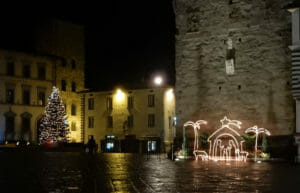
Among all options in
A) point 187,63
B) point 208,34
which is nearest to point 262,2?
point 208,34

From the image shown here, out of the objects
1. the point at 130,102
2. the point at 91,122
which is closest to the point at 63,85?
the point at 91,122

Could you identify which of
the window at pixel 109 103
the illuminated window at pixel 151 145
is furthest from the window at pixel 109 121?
the illuminated window at pixel 151 145

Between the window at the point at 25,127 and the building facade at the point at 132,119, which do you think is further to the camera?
the window at the point at 25,127

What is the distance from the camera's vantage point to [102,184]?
1158 cm

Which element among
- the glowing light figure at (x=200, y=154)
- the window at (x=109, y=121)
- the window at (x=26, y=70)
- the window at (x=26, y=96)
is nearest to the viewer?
the glowing light figure at (x=200, y=154)

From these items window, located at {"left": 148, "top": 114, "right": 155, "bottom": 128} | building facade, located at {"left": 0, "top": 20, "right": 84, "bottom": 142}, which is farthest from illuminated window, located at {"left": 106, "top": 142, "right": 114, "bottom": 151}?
building facade, located at {"left": 0, "top": 20, "right": 84, "bottom": 142}

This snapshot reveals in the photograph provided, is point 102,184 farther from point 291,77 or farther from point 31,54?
point 31,54

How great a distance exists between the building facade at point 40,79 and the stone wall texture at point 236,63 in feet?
81.2

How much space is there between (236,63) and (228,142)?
367 centimetres

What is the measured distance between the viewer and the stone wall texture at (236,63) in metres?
24.9

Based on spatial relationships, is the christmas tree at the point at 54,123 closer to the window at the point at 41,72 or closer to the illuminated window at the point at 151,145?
the window at the point at 41,72

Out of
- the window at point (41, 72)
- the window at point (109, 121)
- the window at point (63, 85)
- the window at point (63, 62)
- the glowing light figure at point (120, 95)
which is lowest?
the window at point (109, 121)

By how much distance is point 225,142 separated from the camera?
25969mm

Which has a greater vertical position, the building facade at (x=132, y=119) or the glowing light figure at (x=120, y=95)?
the glowing light figure at (x=120, y=95)
